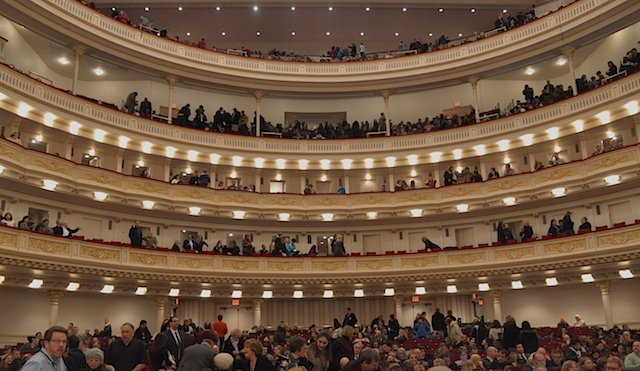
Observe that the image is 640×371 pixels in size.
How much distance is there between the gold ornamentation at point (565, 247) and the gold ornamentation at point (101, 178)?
18.6m

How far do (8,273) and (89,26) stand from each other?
466 inches

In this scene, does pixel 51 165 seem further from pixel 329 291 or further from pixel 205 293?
pixel 329 291

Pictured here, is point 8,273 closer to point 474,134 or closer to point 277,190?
point 277,190

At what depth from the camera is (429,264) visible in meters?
26.5

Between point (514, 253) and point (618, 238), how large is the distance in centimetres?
441

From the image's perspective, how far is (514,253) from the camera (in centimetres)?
2462

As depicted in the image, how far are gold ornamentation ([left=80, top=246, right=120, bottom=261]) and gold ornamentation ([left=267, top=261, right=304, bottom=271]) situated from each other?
6988 millimetres

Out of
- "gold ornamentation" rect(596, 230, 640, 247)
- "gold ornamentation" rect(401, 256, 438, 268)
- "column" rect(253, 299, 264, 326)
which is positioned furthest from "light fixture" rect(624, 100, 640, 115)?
"column" rect(253, 299, 264, 326)

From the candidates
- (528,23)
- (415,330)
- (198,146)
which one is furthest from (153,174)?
(528,23)

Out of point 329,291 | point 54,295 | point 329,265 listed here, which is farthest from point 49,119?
point 329,291

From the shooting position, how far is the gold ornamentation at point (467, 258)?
25516 millimetres

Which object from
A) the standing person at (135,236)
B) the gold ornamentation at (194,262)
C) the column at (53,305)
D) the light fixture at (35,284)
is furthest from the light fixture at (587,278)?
the light fixture at (35,284)

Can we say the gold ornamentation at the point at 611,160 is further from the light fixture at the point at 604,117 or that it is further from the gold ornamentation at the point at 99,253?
the gold ornamentation at the point at 99,253

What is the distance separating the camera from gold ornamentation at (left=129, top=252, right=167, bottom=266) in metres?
23.4
